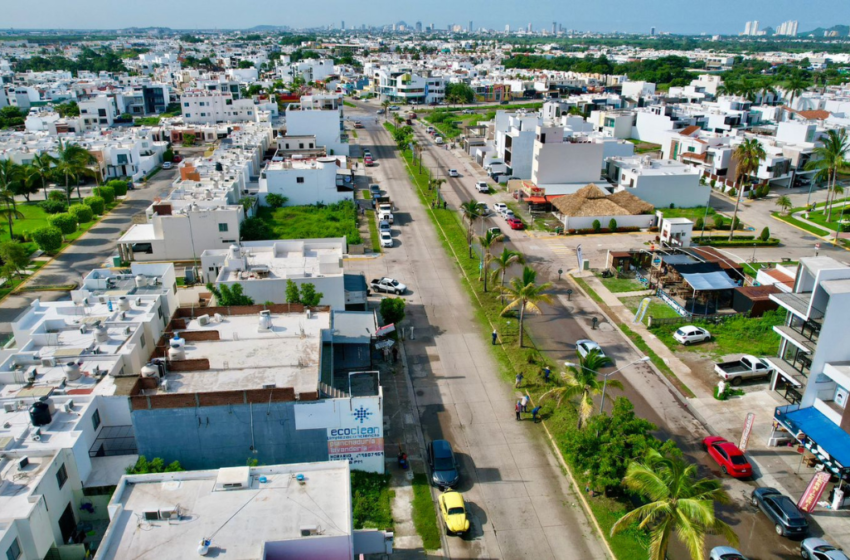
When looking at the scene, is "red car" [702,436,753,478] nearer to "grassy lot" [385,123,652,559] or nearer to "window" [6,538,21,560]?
"grassy lot" [385,123,652,559]

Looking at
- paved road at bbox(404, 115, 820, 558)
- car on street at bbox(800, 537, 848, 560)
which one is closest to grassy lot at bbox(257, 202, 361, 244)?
paved road at bbox(404, 115, 820, 558)

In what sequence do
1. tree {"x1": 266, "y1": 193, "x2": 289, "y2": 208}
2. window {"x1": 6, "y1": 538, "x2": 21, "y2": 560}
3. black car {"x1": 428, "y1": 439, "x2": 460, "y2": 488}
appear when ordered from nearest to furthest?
window {"x1": 6, "y1": 538, "x2": 21, "y2": 560}, black car {"x1": 428, "y1": 439, "x2": 460, "y2": 488}, tree {"x1": 266, "y1": 193, "x2": 289, "y2": 208}

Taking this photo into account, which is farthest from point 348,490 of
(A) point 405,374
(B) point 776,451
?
(B) point 776,451

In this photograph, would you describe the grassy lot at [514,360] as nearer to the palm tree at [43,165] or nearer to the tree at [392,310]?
the tree at [392,310]

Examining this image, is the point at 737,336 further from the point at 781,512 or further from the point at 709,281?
the point at 781,512

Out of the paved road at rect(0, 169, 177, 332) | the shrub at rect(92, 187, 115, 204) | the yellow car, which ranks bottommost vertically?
the paved road at rect(0, 169, 177, 332)

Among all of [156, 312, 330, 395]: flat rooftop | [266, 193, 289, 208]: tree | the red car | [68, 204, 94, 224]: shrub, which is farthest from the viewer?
[266, 193, 289, 208]: tree

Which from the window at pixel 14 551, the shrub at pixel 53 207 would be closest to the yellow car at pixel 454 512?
the window at pixel 14 551

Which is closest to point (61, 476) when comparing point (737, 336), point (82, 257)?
point (737, 336)
